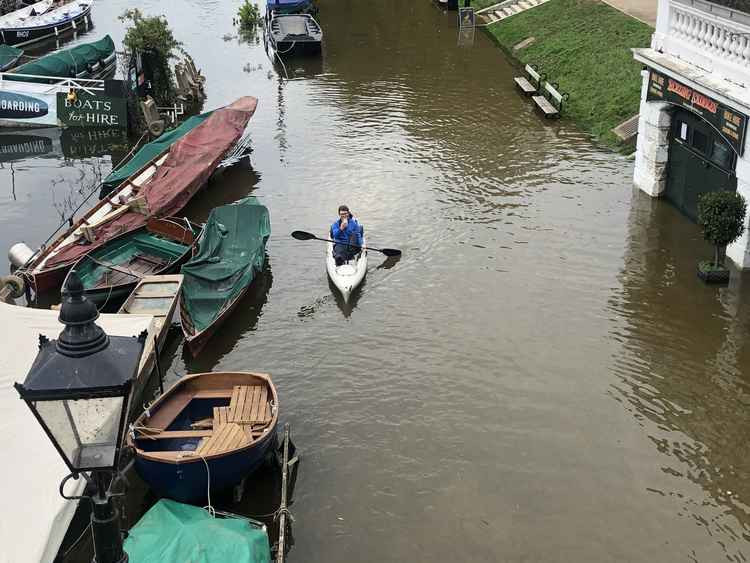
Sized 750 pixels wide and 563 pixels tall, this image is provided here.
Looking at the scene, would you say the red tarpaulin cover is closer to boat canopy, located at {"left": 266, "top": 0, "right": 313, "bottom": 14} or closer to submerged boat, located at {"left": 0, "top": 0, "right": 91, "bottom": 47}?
boat canopy, located at {"left": 266, "top": 0, "right": 313, "bottom": 14}

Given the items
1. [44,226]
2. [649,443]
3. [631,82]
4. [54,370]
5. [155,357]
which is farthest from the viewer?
[631,82]

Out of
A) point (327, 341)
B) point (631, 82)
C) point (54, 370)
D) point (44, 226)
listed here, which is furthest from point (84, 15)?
point (54, 370)

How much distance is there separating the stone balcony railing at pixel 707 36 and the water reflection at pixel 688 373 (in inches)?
169

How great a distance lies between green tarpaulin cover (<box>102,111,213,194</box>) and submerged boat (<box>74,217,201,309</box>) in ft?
14.0

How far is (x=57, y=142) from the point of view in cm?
2983

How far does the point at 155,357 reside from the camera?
607 inches

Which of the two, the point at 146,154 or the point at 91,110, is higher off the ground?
the point at 91,110

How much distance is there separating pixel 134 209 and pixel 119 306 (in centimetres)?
370

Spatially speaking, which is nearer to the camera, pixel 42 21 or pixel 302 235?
pixel 302 235

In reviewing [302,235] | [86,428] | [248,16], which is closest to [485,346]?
[302,235]

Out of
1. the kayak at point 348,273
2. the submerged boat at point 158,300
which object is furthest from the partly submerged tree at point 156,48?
the submerged boat at point 158,300

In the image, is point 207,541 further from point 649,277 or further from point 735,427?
point 649,277

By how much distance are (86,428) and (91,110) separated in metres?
27.3

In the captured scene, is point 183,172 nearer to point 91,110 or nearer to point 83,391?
point 91,110
